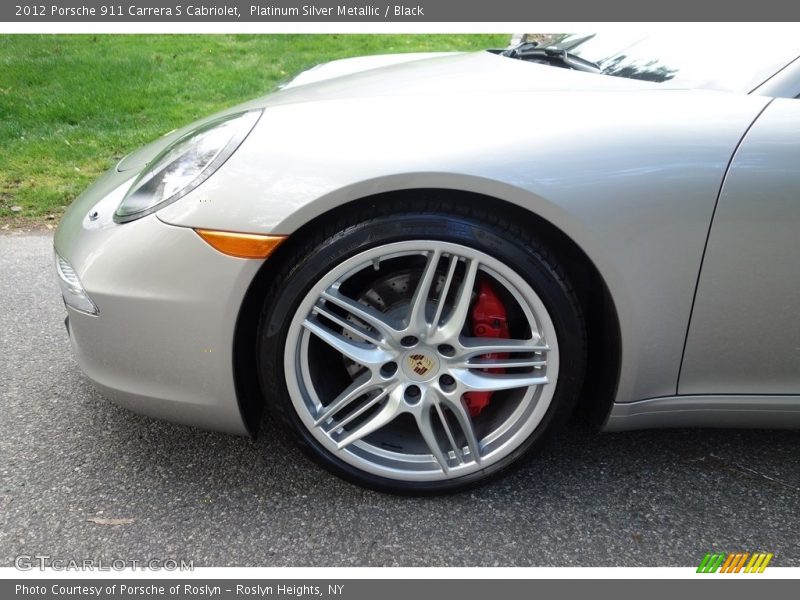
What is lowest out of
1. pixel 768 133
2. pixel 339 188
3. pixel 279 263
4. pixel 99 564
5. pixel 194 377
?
pixel 99 564

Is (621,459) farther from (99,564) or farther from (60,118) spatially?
(60,118)

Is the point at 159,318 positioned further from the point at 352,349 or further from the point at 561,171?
the point at 561,171

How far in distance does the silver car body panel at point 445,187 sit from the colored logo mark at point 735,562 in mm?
437

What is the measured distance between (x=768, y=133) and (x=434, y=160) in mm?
812

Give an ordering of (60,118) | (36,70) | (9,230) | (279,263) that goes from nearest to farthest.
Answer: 1. (279,263)
2. (9,230)
3. (60,118)
4. (36,70)

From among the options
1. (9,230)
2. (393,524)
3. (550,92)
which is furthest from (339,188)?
(9,230)

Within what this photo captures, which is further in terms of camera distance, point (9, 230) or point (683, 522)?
point (9, 230)

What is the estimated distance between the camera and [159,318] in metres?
1.69

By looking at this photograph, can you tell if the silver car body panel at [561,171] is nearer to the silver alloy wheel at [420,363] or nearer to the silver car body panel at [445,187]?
the silver car body panel at [445,187]

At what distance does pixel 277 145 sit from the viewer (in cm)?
168

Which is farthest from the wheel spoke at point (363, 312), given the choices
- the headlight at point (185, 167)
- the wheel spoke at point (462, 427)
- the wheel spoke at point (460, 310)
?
the headlight at point (185, 167)

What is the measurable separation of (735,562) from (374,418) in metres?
1.01

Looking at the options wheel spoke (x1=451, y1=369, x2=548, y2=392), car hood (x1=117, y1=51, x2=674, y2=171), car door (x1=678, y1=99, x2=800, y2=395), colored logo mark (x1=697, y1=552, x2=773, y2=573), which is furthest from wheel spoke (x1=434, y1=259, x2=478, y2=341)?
colored logo mark (x1=697, y1=552, x2=773, y2=573)

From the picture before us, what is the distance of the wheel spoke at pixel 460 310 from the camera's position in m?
1.69
